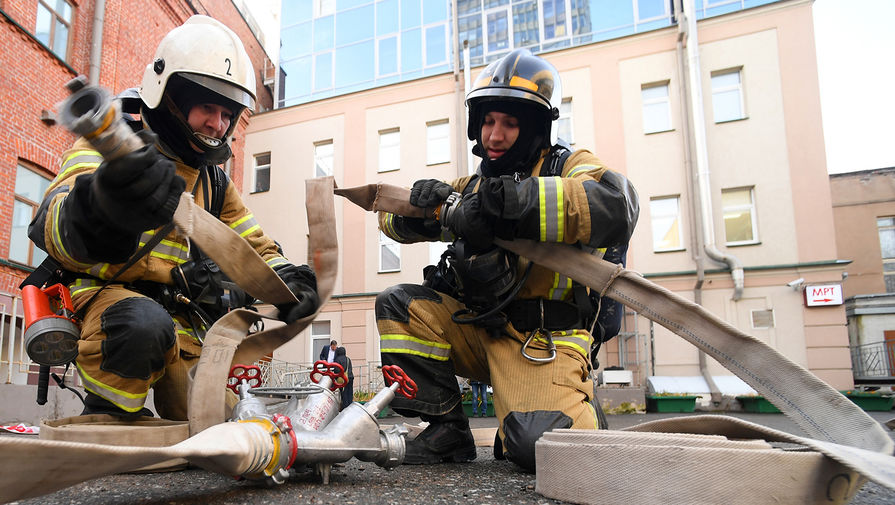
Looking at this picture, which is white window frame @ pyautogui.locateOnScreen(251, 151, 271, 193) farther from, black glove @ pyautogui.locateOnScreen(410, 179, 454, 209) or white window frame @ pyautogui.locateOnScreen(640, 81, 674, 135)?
black glove @ pyautogui.locateOnScreen(410, 179, 454, 209)

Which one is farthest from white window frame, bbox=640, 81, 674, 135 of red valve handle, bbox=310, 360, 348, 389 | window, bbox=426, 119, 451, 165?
red valve handle, bbox=310, 360, 348, 389

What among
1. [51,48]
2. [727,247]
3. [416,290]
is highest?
[51,48]

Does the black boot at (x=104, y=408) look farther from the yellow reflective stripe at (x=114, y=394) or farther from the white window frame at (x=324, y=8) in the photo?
the white window frame at (x=324, y=8)

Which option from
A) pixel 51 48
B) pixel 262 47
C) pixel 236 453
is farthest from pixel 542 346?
pixel 262 47

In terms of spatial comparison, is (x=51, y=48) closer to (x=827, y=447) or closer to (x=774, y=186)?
(x=827, y=447)

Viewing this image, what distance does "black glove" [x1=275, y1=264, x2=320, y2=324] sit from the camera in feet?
6.98

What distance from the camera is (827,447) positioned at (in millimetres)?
1356

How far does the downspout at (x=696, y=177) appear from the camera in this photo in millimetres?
12117

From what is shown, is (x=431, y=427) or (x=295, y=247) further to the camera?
(x=295, y=247)

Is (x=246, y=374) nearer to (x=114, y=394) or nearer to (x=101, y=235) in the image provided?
(x=114, y=394)

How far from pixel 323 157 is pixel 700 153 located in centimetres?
987

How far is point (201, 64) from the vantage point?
237 centimetres

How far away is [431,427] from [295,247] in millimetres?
13767

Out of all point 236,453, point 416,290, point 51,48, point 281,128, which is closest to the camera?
point 236,453
